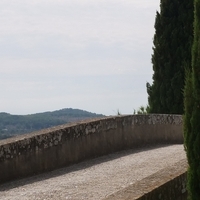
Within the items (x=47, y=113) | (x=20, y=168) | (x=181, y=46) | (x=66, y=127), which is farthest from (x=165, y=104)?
(x=47, y=113)

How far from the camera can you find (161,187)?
21.9 ft

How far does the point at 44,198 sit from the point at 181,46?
12.0 m

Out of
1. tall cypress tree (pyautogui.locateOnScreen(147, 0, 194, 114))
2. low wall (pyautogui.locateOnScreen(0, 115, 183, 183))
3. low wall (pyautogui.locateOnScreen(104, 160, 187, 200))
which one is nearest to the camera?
low wall (pyautogui.locateOnScreen(104, 160, 187, 200))

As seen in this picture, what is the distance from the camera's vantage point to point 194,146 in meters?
6.64

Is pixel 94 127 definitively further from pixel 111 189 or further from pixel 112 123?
pixel 111 189

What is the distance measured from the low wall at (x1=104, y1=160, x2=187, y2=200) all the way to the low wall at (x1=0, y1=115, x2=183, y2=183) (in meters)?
3.31

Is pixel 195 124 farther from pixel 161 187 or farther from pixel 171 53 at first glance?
pixel 171 53

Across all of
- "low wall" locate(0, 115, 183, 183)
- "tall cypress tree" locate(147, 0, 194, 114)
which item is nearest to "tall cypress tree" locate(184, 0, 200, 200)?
"low wall" locate(0, 115, 183, 183)

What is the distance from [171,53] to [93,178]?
10560mm

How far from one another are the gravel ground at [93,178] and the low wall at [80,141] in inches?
8.1

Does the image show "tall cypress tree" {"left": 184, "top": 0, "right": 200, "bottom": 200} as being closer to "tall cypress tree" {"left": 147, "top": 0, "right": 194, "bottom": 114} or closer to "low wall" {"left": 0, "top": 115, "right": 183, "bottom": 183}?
"low wall" {"left": 0, "top": 115, "right": 183, "bottom": 183}

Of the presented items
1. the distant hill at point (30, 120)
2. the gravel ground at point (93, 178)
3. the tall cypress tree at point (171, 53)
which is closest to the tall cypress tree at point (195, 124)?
the gravel ground at point (93, 178)

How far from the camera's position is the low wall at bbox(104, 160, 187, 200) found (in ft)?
20.4

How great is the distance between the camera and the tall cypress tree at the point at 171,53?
760 inches
